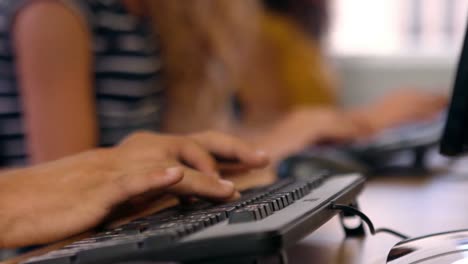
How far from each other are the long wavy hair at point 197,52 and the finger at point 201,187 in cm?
72

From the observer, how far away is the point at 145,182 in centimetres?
59

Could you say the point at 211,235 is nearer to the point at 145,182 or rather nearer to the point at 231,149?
the point at 145,182

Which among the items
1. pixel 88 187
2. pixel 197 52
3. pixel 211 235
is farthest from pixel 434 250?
pixel 197 52

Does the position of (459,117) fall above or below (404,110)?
above

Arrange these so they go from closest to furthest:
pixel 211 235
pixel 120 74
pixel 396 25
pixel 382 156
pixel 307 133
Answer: pixel 211 235 < pixel 382 156 < pixel 120 74 < pixel 307 133 < pixel 396 25

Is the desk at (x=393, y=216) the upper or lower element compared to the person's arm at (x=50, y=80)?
lower

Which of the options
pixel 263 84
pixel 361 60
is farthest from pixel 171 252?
pixel 361 60

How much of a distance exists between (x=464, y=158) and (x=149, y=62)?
1.79 feet

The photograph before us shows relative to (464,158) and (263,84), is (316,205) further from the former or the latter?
(263,84)

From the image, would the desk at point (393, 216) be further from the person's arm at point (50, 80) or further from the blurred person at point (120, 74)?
the person's arm at point (50, 80)

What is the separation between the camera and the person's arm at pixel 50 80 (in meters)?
1.01

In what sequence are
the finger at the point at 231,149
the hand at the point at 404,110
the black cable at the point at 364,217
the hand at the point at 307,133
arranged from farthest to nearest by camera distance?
the hand at the point at 404,110
the hand at the point at 307,133
the finger at the point at 231,149
the black cable at the point at 364,217

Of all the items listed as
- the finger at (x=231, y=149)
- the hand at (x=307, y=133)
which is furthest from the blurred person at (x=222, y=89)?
the finger at (x=231, y=149)

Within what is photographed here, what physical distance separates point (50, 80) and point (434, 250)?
633mm
